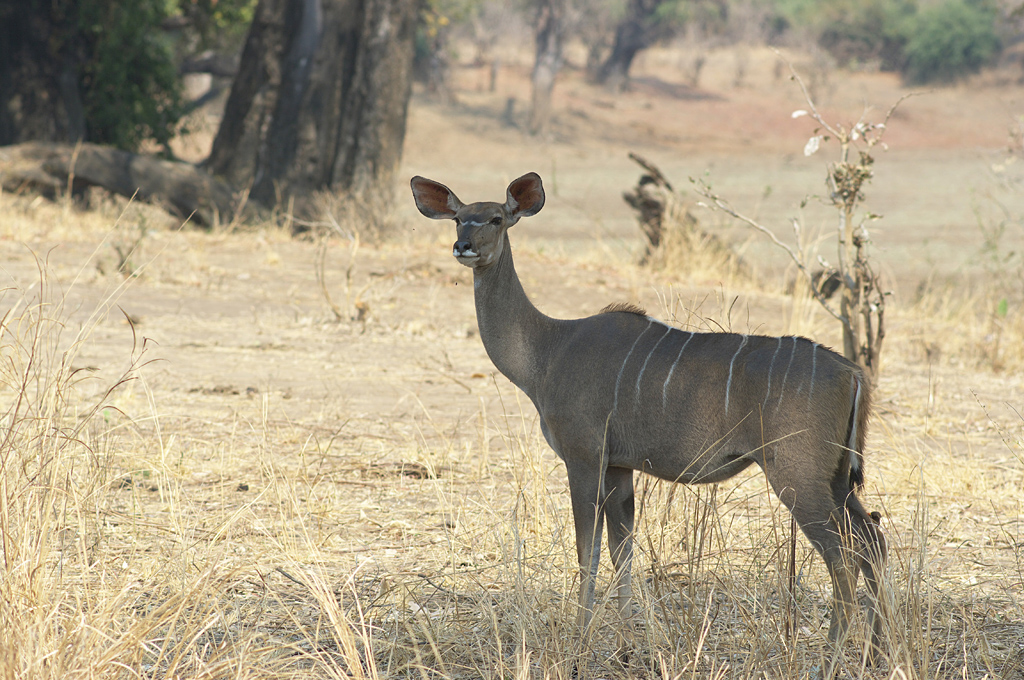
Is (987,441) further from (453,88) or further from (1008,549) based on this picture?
(453,88)

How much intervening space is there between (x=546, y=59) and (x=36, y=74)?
2404 centimetres

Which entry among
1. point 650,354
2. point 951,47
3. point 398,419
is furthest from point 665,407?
point 951,47

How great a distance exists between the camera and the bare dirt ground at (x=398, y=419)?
3.75 meters

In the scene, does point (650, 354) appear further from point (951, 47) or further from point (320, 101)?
point (951, 47)

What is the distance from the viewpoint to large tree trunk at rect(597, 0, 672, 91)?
47.4 m

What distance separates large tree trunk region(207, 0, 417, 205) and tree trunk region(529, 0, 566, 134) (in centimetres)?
2213

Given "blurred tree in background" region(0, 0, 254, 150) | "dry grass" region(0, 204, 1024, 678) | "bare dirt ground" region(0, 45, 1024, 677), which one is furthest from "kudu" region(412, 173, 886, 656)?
"blurred tree in background" region(0, 0, 254, 150)

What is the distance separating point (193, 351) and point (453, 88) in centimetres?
3685

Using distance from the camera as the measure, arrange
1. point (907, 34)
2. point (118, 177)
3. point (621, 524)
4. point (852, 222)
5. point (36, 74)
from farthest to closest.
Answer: point (907, 34), point (36, 74), point (118, 177), point (852, 222), point (621, 524)

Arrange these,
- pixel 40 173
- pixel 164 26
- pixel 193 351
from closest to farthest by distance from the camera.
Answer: pixel 193 351
pixel 40 173
pixel 164 26

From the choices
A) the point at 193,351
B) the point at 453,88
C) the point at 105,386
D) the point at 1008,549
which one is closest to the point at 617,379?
the point at 1008,549

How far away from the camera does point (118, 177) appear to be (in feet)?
43.7

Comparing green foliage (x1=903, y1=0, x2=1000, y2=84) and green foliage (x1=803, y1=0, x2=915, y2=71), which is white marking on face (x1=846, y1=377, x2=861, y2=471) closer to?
green foliage (x1=903, y1=0, x2=1000, y2=84)

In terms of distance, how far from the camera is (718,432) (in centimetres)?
316
